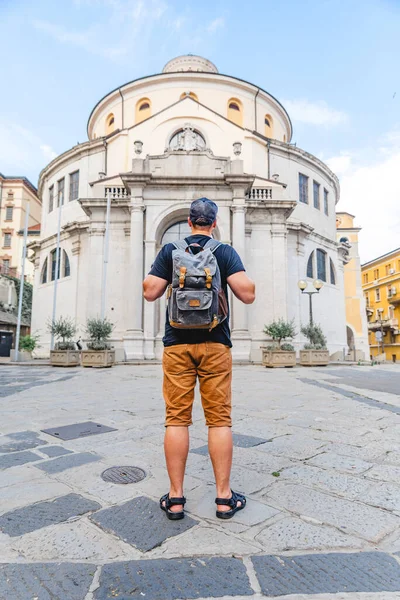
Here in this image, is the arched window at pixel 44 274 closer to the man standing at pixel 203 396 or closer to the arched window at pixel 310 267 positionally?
the arched window at pixel 310 267

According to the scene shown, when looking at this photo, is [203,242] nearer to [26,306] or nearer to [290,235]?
[290,235]

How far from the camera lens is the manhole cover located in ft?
8.82

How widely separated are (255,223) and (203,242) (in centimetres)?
1923

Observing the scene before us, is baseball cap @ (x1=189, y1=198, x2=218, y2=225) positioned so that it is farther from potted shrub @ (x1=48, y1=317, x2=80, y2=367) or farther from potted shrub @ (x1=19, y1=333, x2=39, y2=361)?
potted shrub @ (x1=19, y1=333, x2=39, y2=361)

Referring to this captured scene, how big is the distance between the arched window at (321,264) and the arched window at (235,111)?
10796mm

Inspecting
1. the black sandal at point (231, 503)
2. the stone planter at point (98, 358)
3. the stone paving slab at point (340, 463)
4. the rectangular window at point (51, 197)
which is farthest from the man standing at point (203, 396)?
the rectangular window at point (51, 197)

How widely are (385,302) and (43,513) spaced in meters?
50.7

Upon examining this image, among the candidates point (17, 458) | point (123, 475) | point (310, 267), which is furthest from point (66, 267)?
point (123, 475)

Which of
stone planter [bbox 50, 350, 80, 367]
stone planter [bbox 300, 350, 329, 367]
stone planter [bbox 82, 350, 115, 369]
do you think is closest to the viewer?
stone planter [bbox 82, 350, 115, 369]

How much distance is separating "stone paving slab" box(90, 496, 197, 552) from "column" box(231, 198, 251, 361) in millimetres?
14651

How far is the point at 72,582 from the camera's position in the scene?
5.13 ft

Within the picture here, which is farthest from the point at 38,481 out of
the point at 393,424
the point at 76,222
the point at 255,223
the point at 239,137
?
the point at 239,137

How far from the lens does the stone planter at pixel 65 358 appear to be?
52.1 ft

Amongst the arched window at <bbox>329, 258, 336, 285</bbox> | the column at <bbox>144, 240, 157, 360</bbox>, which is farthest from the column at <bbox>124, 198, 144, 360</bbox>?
the arched window at <bbox>329, 258, 336, 285</bbox>
